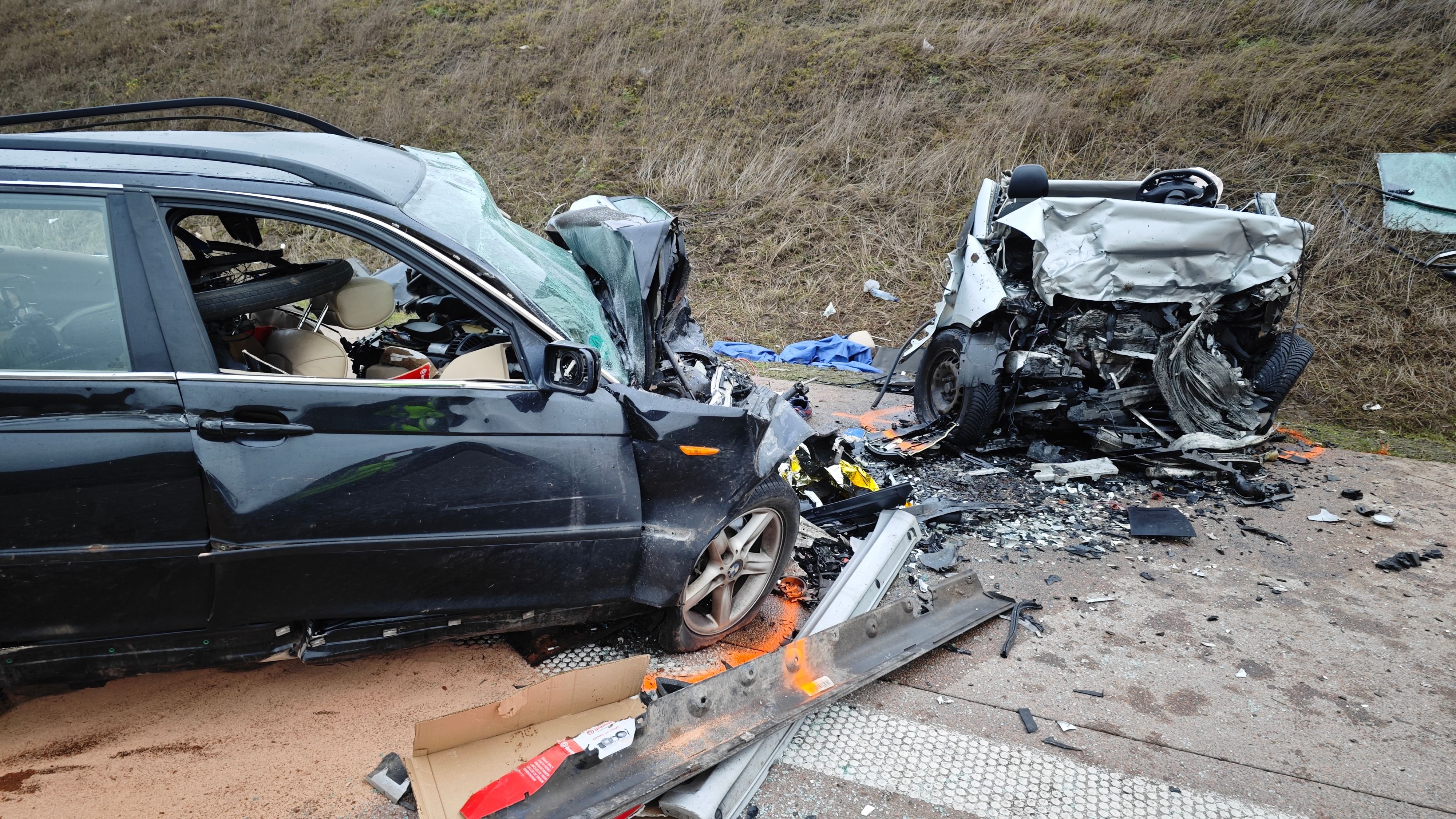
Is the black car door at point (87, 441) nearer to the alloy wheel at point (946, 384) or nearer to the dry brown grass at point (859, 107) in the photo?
the alloy wheel at point (946, 384)

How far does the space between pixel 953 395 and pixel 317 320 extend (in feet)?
14.3

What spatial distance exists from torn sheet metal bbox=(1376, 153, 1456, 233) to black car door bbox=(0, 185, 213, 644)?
36.1 feet

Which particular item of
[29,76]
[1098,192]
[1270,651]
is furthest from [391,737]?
[29,76]

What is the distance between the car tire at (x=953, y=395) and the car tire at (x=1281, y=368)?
1858 mm

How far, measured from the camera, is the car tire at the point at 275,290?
243cm

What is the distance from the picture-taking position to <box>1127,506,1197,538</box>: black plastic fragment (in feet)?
14.9

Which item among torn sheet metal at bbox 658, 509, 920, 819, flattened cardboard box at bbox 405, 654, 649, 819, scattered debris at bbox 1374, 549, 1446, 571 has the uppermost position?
flattened cardboard box at bbox 405, 654, 649, 819

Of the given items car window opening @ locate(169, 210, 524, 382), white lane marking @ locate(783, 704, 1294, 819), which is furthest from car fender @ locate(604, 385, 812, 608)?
white lane marking @ locate(783, 704, 1294, 819)

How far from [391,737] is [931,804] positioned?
1730 millimetres

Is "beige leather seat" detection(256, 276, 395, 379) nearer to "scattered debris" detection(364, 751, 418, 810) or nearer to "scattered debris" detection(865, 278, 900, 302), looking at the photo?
"scattered debris" detection(364, 751, 418, 810)

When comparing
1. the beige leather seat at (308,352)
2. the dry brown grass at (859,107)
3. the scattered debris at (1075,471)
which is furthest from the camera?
the dry brown grass at (859,107)

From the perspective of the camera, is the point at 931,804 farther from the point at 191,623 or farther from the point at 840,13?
the point at 840,13

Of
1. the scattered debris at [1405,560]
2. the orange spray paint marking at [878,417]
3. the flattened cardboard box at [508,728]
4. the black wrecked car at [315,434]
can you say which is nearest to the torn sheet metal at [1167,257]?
the orange spray paint marking at [878,417]

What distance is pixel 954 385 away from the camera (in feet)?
19.9
